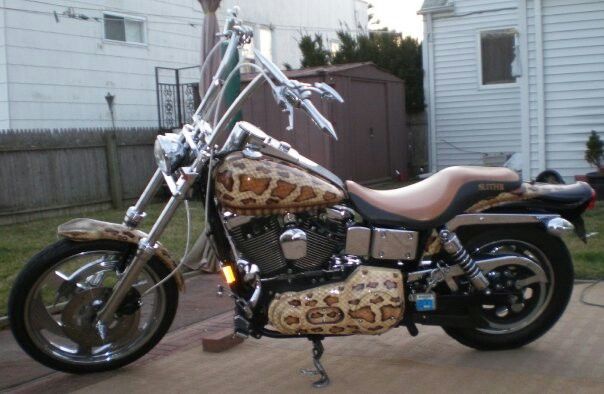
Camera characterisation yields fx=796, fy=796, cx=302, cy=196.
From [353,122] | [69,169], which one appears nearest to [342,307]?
[69,169]

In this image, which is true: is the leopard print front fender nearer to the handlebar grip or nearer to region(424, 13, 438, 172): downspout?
the handlebar grip

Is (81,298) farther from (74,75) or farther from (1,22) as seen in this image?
(74,75)

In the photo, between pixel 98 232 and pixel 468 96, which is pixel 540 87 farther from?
pixel 98 232

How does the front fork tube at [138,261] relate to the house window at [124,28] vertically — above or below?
below

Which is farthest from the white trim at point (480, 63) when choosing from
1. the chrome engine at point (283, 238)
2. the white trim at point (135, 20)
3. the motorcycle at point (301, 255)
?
the chrome engine at point (283, 238)

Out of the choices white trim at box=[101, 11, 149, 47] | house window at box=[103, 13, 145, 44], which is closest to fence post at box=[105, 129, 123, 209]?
white trim at box=[101, 11, 149, 47]

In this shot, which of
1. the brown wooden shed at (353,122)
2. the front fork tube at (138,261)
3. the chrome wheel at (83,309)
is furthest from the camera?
the brown wooden shed at (353,122)

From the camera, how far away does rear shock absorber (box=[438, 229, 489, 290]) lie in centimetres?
466

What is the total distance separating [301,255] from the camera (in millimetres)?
4453

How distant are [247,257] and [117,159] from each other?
1027 centimetres

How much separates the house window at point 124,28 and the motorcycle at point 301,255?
1224 centimetres

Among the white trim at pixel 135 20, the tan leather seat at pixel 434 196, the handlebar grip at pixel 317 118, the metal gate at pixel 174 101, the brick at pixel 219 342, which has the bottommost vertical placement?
the brick at pixel 219 342

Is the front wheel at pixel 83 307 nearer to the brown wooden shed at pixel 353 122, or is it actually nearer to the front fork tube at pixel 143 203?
the front fork tube at pixel 143 203

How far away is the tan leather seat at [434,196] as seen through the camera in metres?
4.60
